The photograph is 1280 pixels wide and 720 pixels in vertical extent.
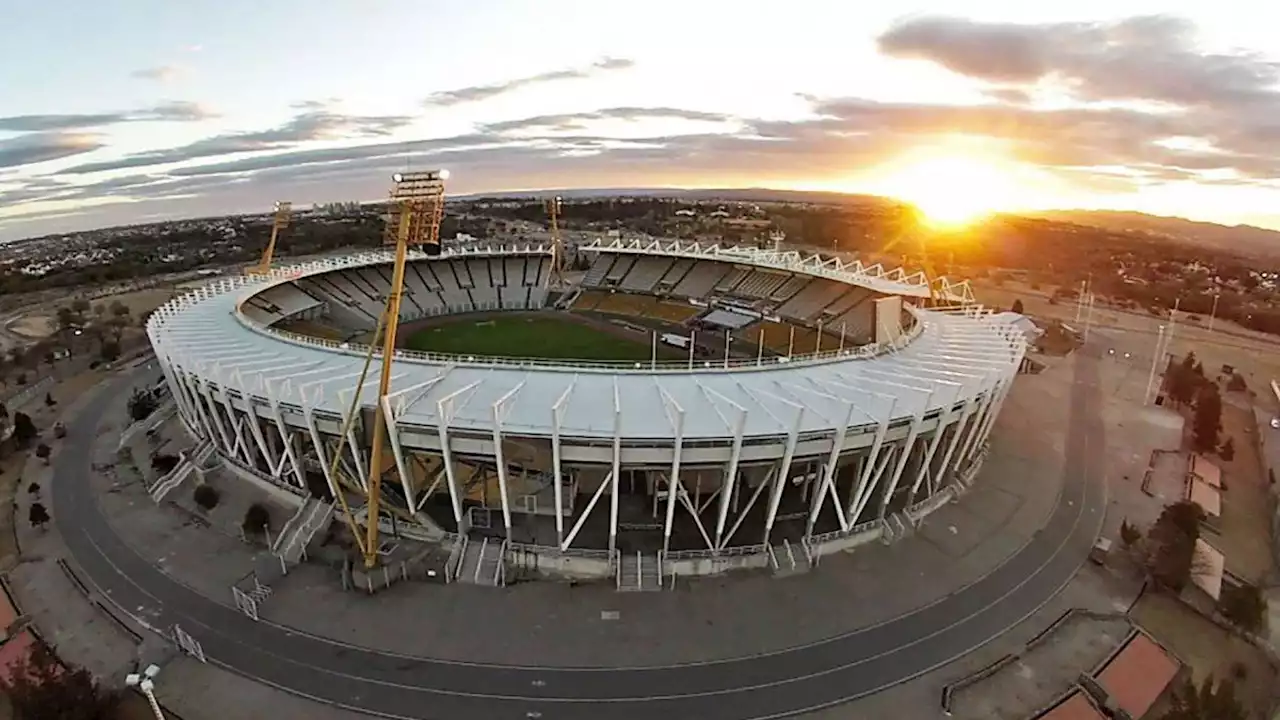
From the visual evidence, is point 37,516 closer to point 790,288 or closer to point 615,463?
point 615,463

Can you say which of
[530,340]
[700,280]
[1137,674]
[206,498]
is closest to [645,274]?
[700,280]

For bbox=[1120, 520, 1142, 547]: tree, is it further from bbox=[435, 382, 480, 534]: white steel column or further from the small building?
bbox=[435, 382, 480, 534]: white steel column

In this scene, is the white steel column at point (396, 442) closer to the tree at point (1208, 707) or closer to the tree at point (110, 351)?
the tree at point (1208, 707)

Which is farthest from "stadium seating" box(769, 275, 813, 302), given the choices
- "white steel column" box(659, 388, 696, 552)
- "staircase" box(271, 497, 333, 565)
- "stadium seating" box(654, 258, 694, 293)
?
"staircase" box(271, 497, 333, 565)

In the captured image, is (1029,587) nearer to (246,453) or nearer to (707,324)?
(246,453)

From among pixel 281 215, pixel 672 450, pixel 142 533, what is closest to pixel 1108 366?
pixel 672 450

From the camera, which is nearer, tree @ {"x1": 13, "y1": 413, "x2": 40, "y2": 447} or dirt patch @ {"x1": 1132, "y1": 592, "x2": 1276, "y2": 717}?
dirt patch @ {"x1": 1132, "y1": 592, "x2": 1276, "y2": 717}
